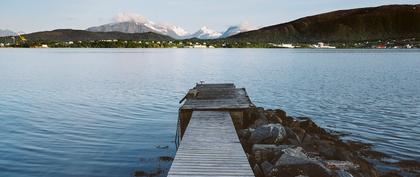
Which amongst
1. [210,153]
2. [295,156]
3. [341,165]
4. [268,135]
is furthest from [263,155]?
[341,165]

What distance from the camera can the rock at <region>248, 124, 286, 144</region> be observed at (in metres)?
18.3

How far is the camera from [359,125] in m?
29.4

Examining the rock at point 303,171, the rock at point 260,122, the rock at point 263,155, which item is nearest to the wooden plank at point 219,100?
the rock at point 260,122

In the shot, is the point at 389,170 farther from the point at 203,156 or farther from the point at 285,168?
the point at 203,156

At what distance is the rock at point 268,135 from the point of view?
18.3 m

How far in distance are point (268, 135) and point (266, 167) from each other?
11.4ft

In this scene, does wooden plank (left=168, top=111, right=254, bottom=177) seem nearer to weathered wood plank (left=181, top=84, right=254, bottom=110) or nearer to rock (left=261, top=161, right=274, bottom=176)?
rock (left=261, top=161, right=274, bottom=176)

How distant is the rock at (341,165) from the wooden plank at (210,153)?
11.6 feet

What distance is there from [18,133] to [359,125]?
72.8 feet

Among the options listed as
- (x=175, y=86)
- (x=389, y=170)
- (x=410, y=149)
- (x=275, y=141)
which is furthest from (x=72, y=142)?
(x=175, y=86)

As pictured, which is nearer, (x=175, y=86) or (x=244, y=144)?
(x=244, y=144)

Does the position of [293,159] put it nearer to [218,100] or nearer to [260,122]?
[260,122]

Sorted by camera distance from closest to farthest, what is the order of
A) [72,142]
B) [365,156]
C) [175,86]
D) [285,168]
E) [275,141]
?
[285,168] < [275,141] < [365,156] < [72,142] < [175,86]

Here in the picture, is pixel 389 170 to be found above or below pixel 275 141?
below
